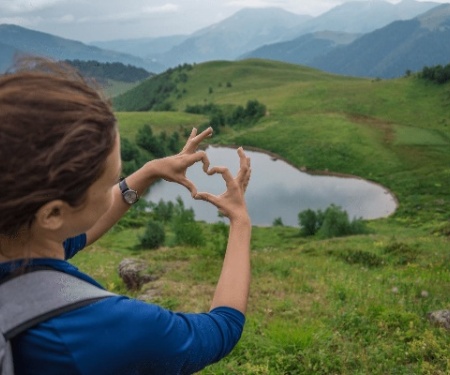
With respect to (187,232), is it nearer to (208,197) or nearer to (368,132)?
(208,197)

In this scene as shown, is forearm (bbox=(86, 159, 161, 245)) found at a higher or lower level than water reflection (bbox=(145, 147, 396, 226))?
higher

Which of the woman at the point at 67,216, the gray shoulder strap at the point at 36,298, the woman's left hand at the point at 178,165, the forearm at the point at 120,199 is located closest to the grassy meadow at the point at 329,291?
the forearm at the point at 120,199

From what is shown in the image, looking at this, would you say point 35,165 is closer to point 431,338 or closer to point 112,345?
point 112,345

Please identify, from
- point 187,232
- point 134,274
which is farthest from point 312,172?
point 134,274

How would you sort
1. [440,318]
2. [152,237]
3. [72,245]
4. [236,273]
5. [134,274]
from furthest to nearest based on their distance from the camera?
[152,237], [134,274], [440,318], [72,245], [236,273]

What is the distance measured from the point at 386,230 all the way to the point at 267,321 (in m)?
42.4

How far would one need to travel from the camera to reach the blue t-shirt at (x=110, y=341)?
181cm

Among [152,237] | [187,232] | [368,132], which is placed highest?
[368,132]

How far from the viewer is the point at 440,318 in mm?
7855

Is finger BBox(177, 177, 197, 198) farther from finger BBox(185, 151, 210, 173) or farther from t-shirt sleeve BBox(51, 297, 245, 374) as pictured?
t-shirt sleeve BBox(51, 297, 245, 374)

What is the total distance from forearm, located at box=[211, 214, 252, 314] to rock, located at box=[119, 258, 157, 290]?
9894 millimetres

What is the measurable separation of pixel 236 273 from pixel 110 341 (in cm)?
78

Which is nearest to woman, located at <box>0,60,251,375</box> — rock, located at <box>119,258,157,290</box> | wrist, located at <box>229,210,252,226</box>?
wrist, located at <box>229,210,252,226</box>

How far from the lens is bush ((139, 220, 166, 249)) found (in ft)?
128
